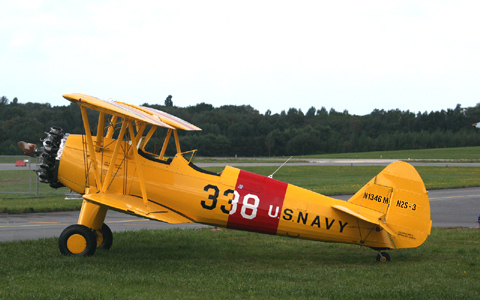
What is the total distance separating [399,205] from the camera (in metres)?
8.67

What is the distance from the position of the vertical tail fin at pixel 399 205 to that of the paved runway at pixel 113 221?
5943 millimetres

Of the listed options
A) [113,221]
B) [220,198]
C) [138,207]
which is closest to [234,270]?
[220,198]

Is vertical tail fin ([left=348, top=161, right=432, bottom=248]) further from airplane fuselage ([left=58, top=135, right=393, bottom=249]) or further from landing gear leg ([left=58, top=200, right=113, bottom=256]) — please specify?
landing gear leg ([left=58, top=200, right=113, bottom=256])

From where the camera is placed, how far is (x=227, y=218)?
351 inches

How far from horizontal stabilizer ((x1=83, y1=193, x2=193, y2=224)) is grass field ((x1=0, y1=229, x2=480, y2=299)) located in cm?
80

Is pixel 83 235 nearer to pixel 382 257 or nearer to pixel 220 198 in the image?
pixel 220 198

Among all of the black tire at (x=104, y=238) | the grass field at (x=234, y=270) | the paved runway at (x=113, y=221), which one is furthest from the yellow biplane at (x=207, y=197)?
the paved runway at (x=113, y=221)

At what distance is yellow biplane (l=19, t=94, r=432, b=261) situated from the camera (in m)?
8.60

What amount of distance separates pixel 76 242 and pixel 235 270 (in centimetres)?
298

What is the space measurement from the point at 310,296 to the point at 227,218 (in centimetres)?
287

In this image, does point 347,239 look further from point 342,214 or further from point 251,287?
point 251,287

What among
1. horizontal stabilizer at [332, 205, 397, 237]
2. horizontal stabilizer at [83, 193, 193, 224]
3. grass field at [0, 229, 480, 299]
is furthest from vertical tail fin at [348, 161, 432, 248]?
horizontal stabilizer at [83, 193, 193, 224]

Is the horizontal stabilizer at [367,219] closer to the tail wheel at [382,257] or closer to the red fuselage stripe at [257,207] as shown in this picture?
the tail wheel at [382,257]

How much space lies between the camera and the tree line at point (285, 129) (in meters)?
45.5
